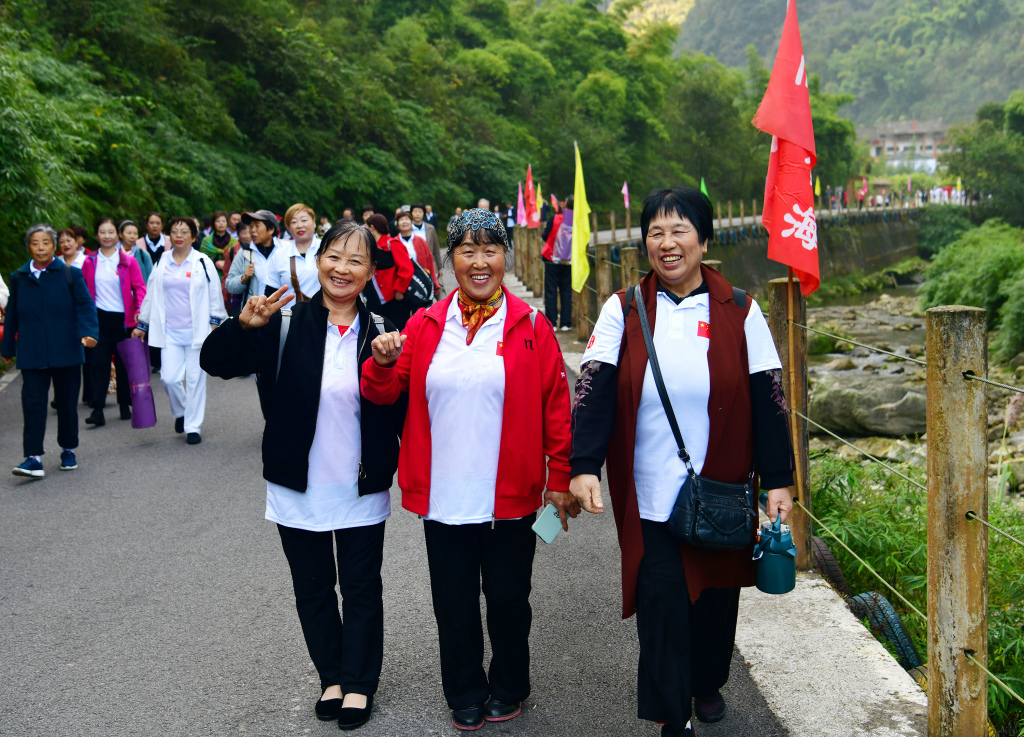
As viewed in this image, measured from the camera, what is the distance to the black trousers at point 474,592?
320cm

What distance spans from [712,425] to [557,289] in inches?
401

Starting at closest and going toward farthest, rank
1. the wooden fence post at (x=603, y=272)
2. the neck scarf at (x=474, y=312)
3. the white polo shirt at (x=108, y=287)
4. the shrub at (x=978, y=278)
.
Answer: the neck scarf at (x=474, y=312)
the white polo shirt at (x=108, y=287)
the wooden fence post at (x=603, y=272)
the shrub at (x=978, y=278)

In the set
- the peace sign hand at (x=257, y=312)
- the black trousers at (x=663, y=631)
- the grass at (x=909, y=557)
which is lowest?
the grass at (x=909, y=557)

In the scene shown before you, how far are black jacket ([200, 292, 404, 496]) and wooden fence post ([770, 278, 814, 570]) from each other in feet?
6.39

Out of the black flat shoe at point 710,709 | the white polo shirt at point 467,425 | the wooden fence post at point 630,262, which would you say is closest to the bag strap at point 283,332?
the white polo shirt at point 467,425

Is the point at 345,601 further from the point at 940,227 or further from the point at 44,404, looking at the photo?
the point at 940,227

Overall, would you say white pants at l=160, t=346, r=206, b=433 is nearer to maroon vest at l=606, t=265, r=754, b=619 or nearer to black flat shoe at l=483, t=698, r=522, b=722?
black flat shoe at l=483, t=698, r=522, b=722

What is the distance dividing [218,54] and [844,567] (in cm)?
2760

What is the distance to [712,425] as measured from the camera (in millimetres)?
2889

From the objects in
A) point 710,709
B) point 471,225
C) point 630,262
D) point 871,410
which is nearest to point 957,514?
point 710,709

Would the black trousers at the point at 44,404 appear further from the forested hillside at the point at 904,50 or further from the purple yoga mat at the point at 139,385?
the forested hillside at the point at 904,50

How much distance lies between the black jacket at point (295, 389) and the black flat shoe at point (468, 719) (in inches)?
30.4

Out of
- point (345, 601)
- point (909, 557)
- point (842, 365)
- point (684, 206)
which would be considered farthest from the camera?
point (842, 365)

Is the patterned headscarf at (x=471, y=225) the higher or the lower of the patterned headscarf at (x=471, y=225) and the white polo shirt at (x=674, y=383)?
the higher
